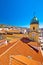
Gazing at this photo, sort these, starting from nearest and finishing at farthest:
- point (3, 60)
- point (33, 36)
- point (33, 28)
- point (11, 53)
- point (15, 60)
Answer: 1. point (15, 60)
2. point (3, 60)
3. point (11, 53)
4. point (33, 36)
5. point (33, 28)

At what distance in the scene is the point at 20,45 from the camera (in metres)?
15.5

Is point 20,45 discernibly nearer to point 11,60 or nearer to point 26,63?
point 11,60

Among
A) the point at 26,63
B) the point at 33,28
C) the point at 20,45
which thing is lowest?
the point at 26,63

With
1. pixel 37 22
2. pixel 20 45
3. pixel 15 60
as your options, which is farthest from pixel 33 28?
pixel 15 60

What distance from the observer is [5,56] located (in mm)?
13164

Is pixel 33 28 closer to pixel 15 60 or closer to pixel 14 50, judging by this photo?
pixel 14 50

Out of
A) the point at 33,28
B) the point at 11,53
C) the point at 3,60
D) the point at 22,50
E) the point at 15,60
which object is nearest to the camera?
the point at 15,60

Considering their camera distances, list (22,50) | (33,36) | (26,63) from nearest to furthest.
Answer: (26,63), (22,50), (33,36)

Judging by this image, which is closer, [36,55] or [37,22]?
[36,55]

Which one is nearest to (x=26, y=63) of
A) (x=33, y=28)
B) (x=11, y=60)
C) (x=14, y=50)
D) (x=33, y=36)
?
(x=11, y=60)

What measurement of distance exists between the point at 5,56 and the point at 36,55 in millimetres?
3480

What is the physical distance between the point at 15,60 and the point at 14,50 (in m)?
2.55

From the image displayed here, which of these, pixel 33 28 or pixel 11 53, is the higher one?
pixel 33 28

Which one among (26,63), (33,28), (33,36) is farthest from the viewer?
(33,28)
